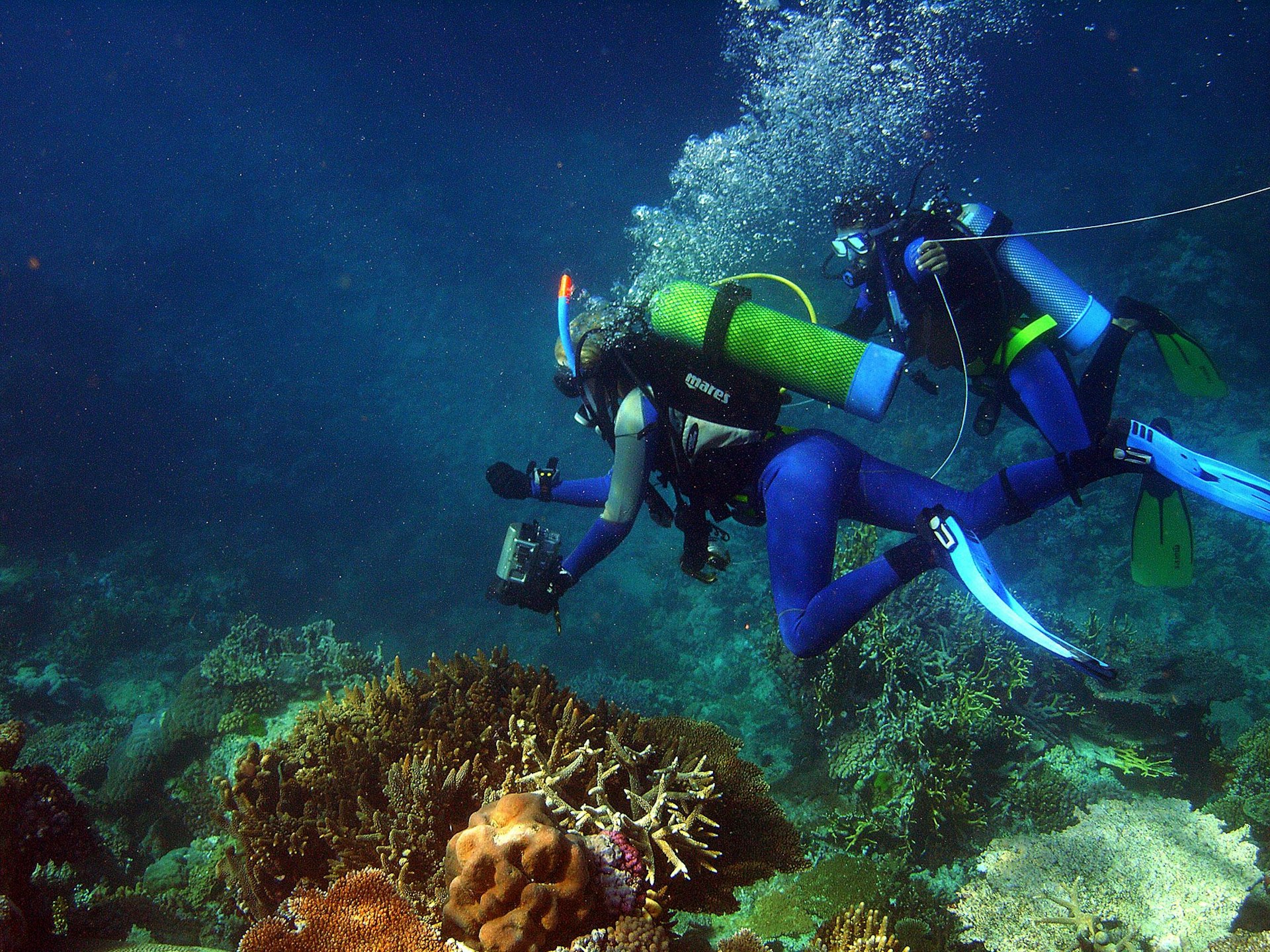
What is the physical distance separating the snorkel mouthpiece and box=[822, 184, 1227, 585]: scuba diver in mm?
2932

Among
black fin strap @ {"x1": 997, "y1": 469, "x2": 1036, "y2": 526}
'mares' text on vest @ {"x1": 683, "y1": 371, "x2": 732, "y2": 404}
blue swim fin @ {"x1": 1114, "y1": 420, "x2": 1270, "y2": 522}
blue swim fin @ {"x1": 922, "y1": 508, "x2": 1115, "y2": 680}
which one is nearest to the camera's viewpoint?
blue swim fin @ {"x1": 922, "y1": 508, "x2": 1115, "y2": 680}

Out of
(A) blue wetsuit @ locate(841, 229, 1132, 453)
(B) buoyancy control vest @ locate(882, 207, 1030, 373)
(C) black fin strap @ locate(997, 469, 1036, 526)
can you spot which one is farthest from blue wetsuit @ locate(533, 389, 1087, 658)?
(B) buoyancy control vest @ locate(882, 207, 1030, 373)

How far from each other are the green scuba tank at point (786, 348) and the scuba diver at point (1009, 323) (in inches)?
56.1

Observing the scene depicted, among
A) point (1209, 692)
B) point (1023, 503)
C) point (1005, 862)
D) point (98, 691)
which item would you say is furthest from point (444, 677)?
point (98, 691)

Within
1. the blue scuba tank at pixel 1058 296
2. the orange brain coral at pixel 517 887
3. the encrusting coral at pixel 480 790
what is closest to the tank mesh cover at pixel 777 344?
the blue scuba tank at pixel 1058 296

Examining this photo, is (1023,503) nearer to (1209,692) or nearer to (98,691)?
(1209,692)

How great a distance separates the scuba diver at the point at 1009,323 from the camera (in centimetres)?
439

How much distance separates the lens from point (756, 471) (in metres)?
3.86

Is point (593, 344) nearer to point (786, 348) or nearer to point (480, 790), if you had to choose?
point (786, 348)

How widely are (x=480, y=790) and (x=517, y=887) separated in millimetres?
887

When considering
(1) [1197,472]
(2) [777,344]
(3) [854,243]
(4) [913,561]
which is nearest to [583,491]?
(2) [777,344]

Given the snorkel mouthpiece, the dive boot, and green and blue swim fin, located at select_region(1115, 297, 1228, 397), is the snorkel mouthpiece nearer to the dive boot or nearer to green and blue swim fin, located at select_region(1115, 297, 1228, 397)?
the dive boot

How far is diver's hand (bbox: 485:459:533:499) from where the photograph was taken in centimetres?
479

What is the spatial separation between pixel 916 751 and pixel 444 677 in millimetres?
4017
